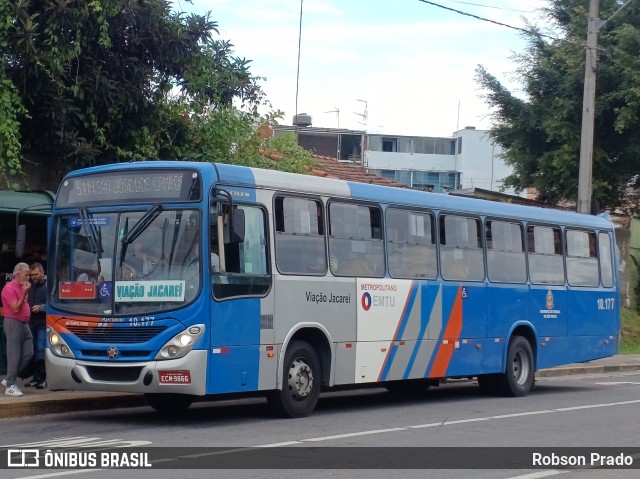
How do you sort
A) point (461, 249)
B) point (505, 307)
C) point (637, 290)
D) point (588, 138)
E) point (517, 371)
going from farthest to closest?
point (637, 290)
point (588, 138)
point (517, 371)
point (505, 307)
point (461, 249)

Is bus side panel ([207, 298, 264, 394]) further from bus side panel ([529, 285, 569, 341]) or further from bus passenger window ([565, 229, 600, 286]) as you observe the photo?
bus passenger window ([565, 229, 600, 286])

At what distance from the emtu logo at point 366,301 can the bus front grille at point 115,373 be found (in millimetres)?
3636

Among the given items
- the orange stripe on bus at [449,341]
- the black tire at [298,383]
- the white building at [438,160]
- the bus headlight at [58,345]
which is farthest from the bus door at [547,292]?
the white building at [438,160]

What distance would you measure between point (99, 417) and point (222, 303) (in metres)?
2.55

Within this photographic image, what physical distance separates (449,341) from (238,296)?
4841 mm

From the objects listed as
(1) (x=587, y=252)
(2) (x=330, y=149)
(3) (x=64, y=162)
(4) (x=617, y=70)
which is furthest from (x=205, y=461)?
(2) (x=330, y=149)

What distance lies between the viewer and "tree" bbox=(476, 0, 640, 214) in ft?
99.4

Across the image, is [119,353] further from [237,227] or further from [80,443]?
[237,227]

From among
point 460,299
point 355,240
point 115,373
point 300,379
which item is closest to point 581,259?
point 460,299

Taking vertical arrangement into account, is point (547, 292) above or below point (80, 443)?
above

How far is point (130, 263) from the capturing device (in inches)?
508

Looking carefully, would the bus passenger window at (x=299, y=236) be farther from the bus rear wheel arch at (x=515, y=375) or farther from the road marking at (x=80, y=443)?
the bus rear wheel arch at (x=515, y=375)

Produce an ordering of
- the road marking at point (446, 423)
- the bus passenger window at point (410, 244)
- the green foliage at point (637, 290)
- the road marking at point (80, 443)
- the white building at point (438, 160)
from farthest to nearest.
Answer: the white building at point (438, 160) → the green foliage at point (637, 290) → the bus passenger window at point (410, 244) → the road marking at point (446, 423) → the road marking at point (80, 443)

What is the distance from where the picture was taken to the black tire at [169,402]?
14.4 m
